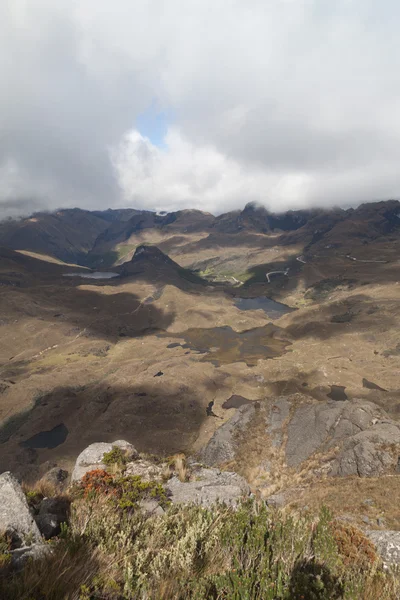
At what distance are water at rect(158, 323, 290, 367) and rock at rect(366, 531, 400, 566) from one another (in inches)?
2798

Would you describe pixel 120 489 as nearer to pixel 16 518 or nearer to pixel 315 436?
pixel 16 518

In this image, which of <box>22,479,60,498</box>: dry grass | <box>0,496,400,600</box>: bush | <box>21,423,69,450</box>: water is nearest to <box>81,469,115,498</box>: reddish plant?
<box>22,479,60,498</box>: dry grass

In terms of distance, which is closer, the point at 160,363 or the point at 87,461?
the point at 87,461

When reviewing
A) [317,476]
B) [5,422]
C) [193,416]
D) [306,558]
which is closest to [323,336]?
[193,416]

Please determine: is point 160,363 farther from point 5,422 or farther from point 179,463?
point 179,463

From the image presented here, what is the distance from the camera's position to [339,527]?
28.0 ft

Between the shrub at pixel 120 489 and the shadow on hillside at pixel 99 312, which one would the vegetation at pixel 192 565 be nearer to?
the shrub at pixel 120 489

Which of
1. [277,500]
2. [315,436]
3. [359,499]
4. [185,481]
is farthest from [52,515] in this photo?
[315,436]

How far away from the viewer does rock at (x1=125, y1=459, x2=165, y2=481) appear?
1370 cm

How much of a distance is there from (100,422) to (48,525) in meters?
47.9

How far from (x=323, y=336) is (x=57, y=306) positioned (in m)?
114

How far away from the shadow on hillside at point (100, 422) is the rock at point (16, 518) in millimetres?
36929

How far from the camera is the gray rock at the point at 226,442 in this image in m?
33.3

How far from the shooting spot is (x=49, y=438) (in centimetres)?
5228
